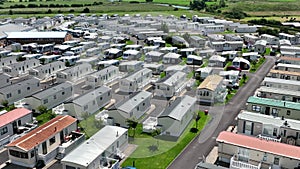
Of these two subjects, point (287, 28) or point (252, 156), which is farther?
point (287, 28)

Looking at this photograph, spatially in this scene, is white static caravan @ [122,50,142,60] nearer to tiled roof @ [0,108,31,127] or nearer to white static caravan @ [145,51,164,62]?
white static caravan @ [145,51,164,62]

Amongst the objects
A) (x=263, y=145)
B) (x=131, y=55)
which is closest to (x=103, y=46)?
(x=131, y=55)

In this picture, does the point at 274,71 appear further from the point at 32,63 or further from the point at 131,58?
the point at 32,63

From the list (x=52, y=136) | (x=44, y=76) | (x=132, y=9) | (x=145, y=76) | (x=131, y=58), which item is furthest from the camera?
(x=132, y=9)

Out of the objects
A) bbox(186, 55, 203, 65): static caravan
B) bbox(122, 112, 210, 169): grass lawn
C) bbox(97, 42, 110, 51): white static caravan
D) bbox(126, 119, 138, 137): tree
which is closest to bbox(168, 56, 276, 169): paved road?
bbox(122, 112, 210, 169): grass lawn

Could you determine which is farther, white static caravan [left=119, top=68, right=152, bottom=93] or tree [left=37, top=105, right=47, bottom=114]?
white static caravan [left=119, top=68, right=152, bottom=93]

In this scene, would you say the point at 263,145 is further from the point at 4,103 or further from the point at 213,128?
the point at 4,103

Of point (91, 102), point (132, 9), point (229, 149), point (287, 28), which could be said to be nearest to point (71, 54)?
point (91, 102)
